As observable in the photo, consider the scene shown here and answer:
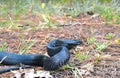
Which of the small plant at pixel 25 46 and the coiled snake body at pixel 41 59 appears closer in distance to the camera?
the coiled snake body at pixel 41 59

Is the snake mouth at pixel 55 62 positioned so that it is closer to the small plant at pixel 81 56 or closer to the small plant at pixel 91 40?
the small plant at pixel 81 56

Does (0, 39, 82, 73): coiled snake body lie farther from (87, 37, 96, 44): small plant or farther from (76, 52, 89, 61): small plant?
(87, 37, 96, 44): small plant

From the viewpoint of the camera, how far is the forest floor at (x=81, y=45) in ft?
9.10

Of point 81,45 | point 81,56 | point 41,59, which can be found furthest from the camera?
point 81,45

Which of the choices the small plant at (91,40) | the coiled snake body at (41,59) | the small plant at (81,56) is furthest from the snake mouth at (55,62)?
the small plant at (91,40)

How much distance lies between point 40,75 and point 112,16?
9.55ft

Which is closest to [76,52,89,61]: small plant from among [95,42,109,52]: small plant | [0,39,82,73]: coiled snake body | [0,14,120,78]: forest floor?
[0,14,120,78]: forest floor

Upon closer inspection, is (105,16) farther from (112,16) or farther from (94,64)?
(94,64)

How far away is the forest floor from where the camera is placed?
277cm

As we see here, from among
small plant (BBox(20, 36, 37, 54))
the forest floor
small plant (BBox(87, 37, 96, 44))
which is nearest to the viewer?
the forest floor

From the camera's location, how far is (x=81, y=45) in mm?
3689

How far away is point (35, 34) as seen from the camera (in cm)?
429

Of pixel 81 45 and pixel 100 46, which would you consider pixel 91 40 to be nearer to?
pixel 81 45

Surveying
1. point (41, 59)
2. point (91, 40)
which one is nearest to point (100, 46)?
point (91, 40)
